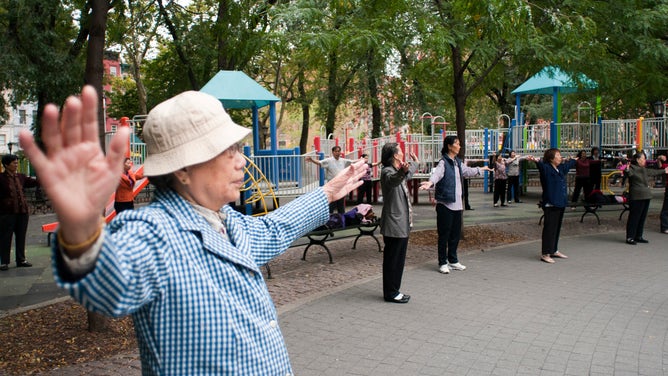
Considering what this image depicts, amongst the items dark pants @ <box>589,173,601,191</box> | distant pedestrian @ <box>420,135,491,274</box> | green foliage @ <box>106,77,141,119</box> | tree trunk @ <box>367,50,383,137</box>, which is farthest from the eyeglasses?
green foliage @ <box>106,77,141,119</box>

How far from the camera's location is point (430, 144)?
20984mm

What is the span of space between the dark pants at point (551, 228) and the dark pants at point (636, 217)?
2.56 metres

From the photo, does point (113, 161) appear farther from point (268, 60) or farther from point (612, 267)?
point (268, 60)

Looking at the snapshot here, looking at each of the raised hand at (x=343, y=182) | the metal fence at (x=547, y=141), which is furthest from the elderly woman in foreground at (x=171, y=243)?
the metal fence at (x=547, y=141)

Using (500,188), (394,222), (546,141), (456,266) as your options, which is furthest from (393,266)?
(546,141)

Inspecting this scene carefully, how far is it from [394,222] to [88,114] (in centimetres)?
609

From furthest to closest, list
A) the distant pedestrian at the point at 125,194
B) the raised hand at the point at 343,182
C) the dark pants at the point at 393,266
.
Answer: the distant pedestrian at the point at 125,194, the dark pants at the point at 393,266, the raised hand at the point at 343,182

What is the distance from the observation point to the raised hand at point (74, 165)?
1315 millimetres

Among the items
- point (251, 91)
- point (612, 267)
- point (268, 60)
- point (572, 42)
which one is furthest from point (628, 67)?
point (268, 60)

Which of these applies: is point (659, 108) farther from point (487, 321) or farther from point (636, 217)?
point (487, 321)

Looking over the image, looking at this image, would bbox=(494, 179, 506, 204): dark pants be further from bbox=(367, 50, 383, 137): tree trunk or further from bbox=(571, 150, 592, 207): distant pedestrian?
A: bbox=(367, 50, 383, 137): tree trunk

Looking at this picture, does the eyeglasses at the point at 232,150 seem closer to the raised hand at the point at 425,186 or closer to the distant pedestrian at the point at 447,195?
the raised hand at the point at 425,186

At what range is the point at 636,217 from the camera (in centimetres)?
1138

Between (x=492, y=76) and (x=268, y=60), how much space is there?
18719 millimetres
